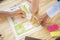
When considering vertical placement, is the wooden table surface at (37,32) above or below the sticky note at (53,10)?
below

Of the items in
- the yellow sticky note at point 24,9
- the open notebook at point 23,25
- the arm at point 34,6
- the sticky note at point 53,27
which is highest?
the yellow sticky note at point 24,9

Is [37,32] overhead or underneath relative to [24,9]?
underneath

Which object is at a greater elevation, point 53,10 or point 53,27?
point 53,10

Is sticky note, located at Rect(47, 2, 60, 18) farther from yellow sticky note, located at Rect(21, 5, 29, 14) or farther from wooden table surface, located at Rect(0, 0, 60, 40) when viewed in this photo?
yellow sticky note, located at Rect(21, 5, 29, 14)

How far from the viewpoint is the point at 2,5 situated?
100cm

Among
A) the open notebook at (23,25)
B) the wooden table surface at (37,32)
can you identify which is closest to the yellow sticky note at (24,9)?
the open notebook at (23,25)

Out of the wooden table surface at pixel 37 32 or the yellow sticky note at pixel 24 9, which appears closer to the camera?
the wooden table surface at pixel 37 32

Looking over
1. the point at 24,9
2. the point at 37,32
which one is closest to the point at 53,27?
the point at 37,32

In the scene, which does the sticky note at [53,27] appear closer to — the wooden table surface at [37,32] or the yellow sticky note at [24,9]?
the wooden table surface at [37,32]

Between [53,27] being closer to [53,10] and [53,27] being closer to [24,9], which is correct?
[53,10]

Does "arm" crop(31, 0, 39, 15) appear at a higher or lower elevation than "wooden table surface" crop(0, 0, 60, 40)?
higher

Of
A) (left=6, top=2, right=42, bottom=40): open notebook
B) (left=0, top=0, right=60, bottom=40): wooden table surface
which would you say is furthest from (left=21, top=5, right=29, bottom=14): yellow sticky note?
(left=0, top=0, right=60, bottom=40): wooden table surface

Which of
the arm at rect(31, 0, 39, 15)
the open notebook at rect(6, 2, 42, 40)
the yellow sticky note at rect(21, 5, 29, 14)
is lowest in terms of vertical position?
the open notebook at rect(6, 2, 42, 40)

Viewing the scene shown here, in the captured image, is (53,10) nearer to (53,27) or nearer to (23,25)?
(53,27)
